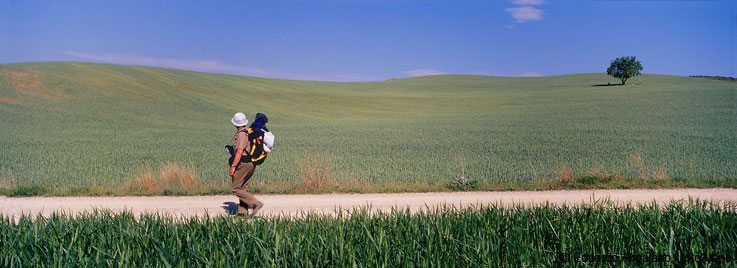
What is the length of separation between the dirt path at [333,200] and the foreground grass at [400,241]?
355 centimetres

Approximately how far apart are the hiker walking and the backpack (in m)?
Result: 0.06

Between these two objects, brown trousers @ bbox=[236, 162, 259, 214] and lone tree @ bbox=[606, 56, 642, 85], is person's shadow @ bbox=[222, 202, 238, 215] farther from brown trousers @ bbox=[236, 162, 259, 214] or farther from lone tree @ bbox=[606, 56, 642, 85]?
lone tree @ bbox=[606, 56, 642, 85]

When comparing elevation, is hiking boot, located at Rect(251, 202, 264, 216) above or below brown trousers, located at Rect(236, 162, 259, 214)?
below

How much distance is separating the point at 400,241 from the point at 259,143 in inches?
160

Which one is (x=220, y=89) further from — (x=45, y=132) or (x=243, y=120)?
(x=243, y=120)

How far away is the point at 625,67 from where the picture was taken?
8494cm

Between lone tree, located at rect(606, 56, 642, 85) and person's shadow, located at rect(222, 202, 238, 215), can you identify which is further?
lone tree, located at rect(606, 56, 642, 85)

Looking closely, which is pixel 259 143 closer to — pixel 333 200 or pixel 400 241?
pixel 333 200

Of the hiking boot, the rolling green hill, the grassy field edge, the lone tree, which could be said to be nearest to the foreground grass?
the hiking boot

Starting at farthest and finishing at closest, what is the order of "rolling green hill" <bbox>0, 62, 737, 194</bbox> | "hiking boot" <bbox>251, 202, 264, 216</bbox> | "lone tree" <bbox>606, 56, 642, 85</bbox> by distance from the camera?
"lone tree" <bbox>606, 56, 642, 85</bbox> < "rolling green hill" <bbox>0, 62, 737, 194</bbox> < "hiking boot" <bbox>251, 202, 264, 216</bbox>

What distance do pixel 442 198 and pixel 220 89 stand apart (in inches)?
2247

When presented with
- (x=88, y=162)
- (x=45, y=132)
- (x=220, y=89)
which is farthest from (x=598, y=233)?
(x=220, y=89)

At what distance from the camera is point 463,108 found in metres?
59.0

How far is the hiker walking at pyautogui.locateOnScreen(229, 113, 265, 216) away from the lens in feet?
25.7
